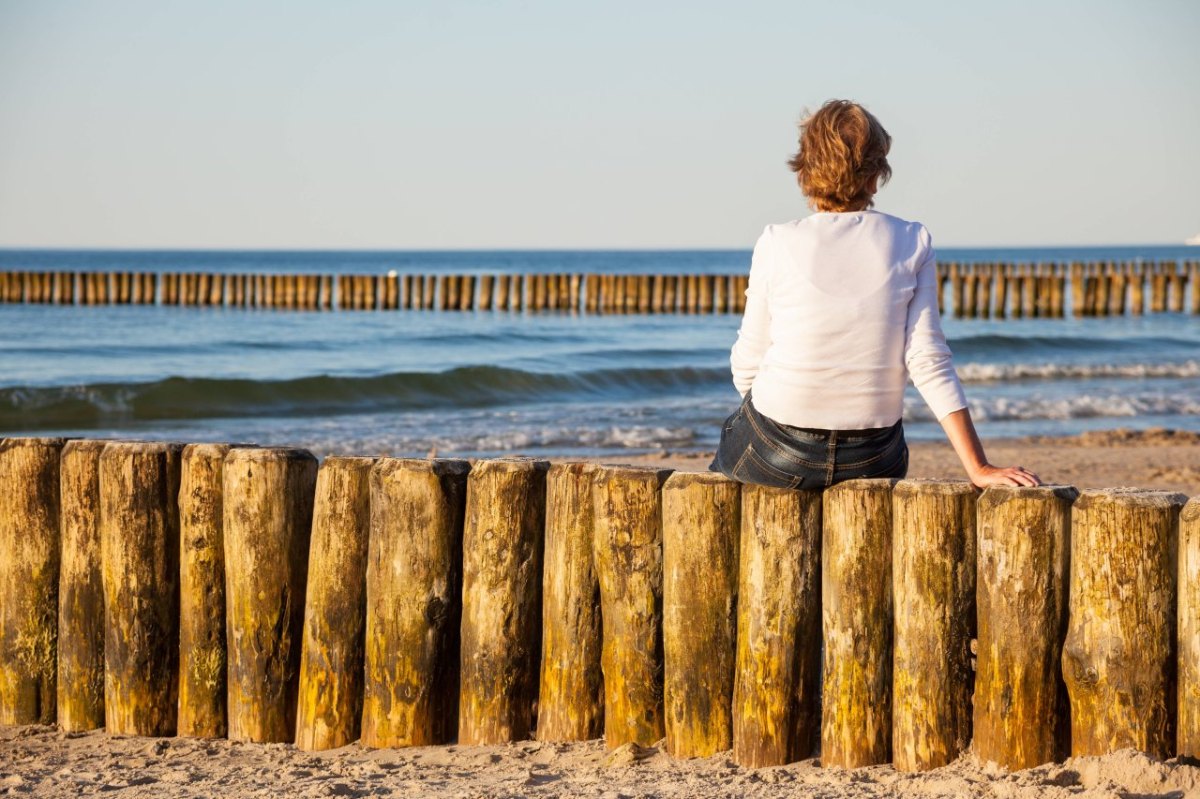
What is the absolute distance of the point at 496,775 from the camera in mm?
3586

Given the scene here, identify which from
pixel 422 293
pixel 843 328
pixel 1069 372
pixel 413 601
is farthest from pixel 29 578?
pixel 422 293

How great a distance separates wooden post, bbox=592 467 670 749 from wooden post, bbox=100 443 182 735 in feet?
4.60

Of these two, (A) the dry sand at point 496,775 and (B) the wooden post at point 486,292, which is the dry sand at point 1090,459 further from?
(B) the wooden post at point 486,292

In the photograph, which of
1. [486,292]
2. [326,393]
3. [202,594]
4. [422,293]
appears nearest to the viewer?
[202,594]

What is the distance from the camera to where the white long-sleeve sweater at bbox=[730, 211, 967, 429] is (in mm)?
3309

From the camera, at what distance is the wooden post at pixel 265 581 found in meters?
3.86

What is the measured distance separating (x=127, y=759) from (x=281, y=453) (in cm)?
103

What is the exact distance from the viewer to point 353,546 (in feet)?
12.5

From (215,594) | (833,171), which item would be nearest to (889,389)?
(833,171)

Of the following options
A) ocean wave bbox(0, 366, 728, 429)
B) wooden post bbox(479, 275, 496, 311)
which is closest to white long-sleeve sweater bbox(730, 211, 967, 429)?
ocean wave bbox(0, 366, 728, 429)

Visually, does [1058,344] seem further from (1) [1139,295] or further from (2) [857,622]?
(2) [857,622]

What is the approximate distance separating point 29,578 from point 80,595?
0.21 metres

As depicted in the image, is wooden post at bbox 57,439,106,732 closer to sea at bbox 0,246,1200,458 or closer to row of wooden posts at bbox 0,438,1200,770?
row of wooden posts at bbox 0,438,1200,770

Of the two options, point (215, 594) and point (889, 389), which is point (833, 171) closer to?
point (889, 389)
